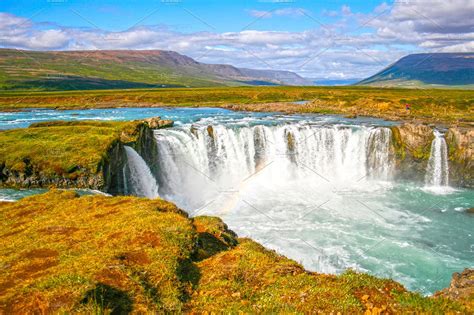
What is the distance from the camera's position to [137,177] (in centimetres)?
3694

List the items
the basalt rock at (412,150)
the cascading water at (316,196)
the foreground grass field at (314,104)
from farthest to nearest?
the foreground grass field at (314,104) < the basalt rock at (412,150) < the cascading water at (316,196)

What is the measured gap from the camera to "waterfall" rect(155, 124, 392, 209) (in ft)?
159

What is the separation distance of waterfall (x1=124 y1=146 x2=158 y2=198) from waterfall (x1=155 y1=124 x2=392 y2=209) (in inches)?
A: 362

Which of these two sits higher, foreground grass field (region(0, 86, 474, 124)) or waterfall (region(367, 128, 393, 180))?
foreground grass field (region(0, 86, 474, 124))

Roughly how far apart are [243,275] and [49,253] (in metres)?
7.26

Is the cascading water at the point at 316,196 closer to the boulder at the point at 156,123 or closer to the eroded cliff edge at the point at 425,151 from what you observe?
the eroded cliff edge at the point at 425,151

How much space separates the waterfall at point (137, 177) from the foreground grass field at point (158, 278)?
19324mm

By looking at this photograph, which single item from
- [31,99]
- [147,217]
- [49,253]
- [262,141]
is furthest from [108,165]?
[31,99]

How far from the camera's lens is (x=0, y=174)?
2867 centimetres

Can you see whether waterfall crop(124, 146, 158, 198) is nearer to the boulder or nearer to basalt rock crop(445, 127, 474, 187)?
the boulder

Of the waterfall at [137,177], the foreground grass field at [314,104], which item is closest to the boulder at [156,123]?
the waterfall at [137,177]

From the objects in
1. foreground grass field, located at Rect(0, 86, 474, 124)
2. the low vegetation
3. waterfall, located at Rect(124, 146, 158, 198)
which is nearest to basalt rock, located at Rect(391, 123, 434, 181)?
foreground grass field, located at Rect(0, 86, 474, 124)

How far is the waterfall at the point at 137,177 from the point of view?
1406 inches

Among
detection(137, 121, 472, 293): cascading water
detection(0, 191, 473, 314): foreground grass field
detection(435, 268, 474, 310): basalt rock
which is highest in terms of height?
detection(0, 191, 473, 314): foreground grass field
